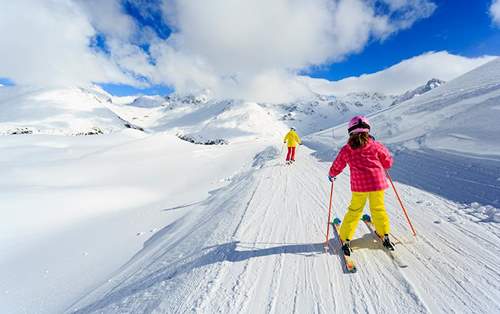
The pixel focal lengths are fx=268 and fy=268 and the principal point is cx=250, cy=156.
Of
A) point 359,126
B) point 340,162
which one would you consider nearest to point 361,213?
point 340,162

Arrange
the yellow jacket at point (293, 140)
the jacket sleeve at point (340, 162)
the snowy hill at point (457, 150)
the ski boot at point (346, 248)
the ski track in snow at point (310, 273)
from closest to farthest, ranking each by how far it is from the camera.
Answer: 1. the ski track in snow at point (310, 273)
2. the ski boot at point (346, 248)
3. the jacket sleeve at point (340, 162)
4. the snowy hill at point (457, 150)
5. the yellow jacket at point (293, 140)

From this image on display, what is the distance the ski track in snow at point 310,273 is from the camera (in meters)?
3.09

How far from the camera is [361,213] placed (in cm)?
407

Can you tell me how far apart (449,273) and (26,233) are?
1193 centimetres

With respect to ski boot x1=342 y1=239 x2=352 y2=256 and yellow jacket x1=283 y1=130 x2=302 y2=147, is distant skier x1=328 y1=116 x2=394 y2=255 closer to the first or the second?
ski boot x1=342 y1=239 x2=352 y2=256

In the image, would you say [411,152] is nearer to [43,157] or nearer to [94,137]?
[43,157]

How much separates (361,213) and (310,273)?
3.94 feet

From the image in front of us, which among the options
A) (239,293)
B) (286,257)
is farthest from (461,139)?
(239,293)

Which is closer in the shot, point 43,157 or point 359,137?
point 359,137

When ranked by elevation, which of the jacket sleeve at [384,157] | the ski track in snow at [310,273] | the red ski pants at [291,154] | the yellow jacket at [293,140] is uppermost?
the yellow jacket at [293,140]

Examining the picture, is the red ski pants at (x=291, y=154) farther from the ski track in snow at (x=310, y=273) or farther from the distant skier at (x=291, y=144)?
the ski track in snow at (x=310, y=273)

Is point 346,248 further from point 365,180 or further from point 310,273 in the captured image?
point 365,180

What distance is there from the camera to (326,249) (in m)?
4.27

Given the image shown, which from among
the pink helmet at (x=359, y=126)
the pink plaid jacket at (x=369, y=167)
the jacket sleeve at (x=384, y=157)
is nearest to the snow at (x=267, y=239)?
the pink plaid jacket at (x=369, y=167)
